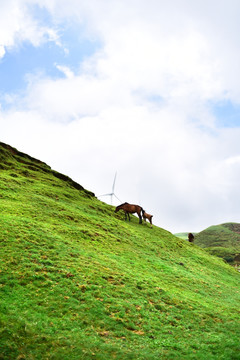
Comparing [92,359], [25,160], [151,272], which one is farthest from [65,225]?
[25,160]

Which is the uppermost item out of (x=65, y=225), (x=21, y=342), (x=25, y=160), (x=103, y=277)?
(x=25, y=160)

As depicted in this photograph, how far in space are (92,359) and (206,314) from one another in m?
12.2

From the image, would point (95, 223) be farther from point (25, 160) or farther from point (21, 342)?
point (25, 160)

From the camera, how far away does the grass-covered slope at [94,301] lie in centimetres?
1224

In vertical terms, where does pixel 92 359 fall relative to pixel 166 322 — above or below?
below

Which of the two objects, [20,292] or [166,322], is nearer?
[20,292]

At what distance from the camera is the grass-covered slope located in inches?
482

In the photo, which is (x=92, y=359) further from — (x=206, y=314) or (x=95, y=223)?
(x=95, y=223)

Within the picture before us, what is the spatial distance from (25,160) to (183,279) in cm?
5353

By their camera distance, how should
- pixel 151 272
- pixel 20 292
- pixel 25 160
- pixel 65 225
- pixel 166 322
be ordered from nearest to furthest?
1. pixel 20 292
2. pixel 166 322
3. pixel 151 272
4. pixel 65 225
5. pixel 25 160

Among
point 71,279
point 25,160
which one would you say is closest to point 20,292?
point 71,279

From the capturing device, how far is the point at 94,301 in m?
Answer: 16.0

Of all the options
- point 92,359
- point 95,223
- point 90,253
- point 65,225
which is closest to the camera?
point 92,359

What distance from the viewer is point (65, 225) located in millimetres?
30891
